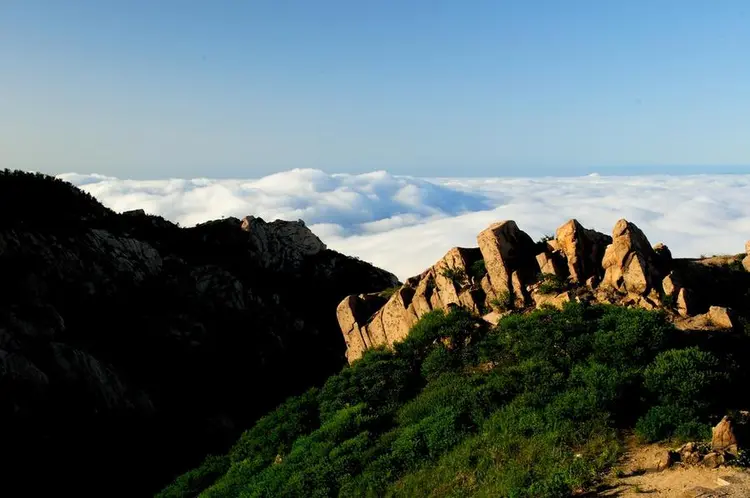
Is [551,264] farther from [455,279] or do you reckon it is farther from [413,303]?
[413,303]

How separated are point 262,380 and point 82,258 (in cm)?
1464

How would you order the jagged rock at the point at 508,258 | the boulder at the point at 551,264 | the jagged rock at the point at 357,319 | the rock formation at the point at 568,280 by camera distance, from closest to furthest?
the rock formation at the point at 568,280
the boulder at the point at 551,264
the jagged rock at the point at 508,258
the jagged rock at the point at 357,319

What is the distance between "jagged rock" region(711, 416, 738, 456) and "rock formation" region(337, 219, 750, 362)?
683 cm

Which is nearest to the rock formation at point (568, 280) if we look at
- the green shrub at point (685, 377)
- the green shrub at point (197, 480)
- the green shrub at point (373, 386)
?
the green shrub at point (373, 386)

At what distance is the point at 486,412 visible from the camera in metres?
16.6

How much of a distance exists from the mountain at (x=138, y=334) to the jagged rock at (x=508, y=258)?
58.1ft

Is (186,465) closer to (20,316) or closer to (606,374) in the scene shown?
(20,316)

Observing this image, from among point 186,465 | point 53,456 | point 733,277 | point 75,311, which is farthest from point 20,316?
point 733,277

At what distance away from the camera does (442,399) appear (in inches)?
717

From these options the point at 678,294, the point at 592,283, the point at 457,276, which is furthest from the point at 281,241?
the point at 678,294

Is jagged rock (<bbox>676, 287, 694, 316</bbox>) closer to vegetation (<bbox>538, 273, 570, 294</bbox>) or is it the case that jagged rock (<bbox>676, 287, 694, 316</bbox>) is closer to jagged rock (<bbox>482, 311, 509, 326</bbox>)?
vegetation (<bbox>538, 273, 570, 294</bbox>)

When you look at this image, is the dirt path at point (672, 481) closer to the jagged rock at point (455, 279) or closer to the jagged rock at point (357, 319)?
the jagged rock at point (455, 279)

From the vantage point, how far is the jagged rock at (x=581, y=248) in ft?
73.1

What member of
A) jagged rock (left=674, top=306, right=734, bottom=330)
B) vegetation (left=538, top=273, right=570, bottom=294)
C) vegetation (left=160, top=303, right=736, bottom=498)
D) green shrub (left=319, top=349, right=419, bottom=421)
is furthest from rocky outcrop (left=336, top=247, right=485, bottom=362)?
jagged rock (left=674, top=306, right=734, bottom=330)
